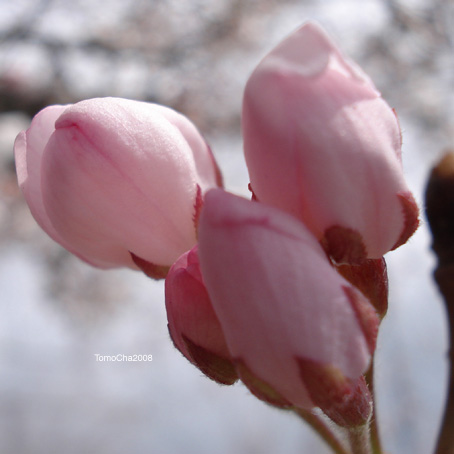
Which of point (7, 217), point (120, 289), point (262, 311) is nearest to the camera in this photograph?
point (262, 311)

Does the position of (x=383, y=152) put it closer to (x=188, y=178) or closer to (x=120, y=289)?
(x=188, y=178)

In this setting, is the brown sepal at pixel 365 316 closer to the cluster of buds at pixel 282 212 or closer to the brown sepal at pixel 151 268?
→ the cluster of buds at pixel 282 212

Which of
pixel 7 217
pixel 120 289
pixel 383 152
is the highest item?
pixel 383 152

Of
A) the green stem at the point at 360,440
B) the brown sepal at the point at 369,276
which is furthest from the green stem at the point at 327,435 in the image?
the brown sepal at the point at 369,276

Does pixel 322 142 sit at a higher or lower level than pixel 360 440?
higher

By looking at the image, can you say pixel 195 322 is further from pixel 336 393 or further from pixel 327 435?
pixel 327 435

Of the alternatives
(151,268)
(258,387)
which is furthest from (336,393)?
(151,268)

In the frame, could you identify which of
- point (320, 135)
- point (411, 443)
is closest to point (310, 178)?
point (320, 135)
